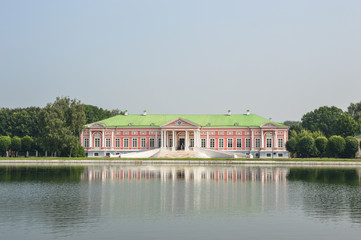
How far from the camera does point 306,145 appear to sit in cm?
8212

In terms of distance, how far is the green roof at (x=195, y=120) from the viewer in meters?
92.1

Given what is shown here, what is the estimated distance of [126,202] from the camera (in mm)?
30531

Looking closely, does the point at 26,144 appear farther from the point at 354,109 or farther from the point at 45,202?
the point at 354,109

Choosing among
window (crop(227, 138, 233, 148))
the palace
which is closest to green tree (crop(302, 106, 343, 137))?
the palace

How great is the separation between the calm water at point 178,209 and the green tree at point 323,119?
69.8 m

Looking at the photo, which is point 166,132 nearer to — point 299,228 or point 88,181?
point 88,181

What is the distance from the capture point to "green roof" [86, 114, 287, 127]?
92062 millimetres

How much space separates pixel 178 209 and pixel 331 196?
1239cm

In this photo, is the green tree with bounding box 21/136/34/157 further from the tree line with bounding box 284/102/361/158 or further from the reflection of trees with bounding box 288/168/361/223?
the reflection of trees with bounding box 288/168/361/223

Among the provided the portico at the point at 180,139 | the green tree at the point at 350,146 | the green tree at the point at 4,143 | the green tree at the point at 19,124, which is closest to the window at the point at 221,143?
the portico at the point at 180,139

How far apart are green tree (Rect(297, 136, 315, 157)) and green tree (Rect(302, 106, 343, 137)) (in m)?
30.5

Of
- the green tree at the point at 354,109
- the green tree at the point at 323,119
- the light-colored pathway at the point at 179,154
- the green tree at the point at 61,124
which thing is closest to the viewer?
the green tree at the point at 61,124

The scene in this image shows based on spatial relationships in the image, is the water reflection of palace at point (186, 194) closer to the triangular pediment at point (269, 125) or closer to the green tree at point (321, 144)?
the green tree at point (321, 144)

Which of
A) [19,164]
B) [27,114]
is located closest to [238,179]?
[19,164]
